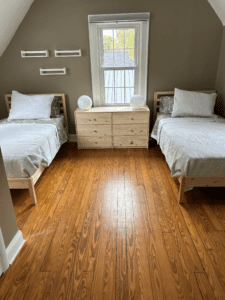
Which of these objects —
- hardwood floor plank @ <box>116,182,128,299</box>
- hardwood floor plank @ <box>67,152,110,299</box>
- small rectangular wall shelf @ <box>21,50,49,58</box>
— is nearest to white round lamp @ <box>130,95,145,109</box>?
hardwood floor plank @ <box>116,182,128,299</box>

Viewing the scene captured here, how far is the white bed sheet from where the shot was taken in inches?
78.4

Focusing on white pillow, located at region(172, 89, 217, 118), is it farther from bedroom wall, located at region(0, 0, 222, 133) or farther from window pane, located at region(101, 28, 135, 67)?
window pane, located at region(101, 28, 135, 67)

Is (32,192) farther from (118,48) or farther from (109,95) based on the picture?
(118,48)

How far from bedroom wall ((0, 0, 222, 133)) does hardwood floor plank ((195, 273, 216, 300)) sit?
2718 millimetres

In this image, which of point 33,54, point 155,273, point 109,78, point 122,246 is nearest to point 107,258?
point 122,246

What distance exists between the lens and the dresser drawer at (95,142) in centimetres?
342

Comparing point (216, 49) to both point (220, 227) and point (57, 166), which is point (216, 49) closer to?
point (220, 227)

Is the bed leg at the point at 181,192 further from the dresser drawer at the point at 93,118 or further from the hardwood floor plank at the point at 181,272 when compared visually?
the dresser drawer at the point at 93,118

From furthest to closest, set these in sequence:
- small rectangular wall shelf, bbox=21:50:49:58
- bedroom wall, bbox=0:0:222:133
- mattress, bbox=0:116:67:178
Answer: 1. small rectangular wall shelf, bbox=21:50:49:58
2. bedroom wall, bbox=0:0:222:133
3. mattress, bbox=0:116:67:178

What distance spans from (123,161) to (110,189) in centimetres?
73

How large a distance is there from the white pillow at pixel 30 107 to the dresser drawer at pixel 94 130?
21.3 inches

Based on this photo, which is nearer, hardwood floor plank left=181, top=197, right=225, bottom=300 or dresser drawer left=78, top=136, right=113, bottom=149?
hardwood floor plank left=181, top=197, right=225, bottom=300

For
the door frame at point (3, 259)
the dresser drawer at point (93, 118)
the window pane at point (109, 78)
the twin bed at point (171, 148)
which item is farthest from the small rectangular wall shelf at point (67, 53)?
the door frame at point (3, 259)

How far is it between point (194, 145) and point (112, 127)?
1.45 m
